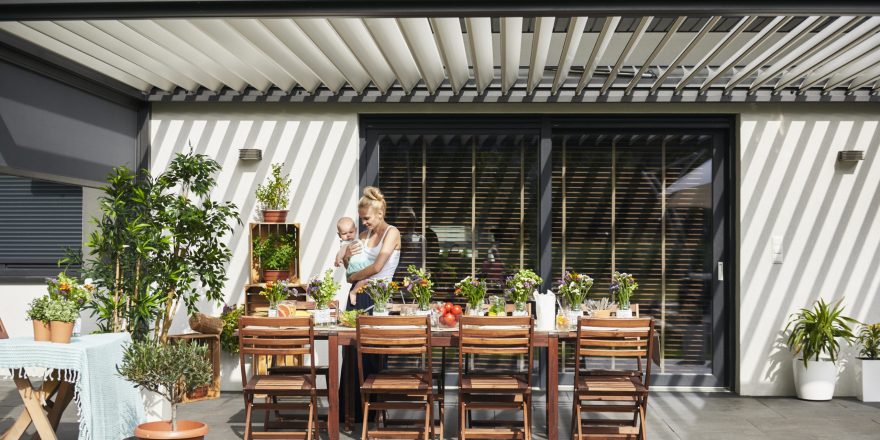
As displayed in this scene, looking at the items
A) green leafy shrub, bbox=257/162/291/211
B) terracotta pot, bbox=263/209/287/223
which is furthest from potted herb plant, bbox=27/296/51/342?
green leafy shrub, bbox=257/162/291/211

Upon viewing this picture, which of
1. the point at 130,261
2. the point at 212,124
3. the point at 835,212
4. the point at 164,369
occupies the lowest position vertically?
the point at 164,369

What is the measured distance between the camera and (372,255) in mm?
6902

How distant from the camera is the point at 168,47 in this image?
6.48m

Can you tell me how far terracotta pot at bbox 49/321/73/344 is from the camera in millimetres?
5164

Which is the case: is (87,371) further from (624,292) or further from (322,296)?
(624,292)

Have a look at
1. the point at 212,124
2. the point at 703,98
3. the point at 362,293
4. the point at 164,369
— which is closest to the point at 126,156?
the point at 212,124

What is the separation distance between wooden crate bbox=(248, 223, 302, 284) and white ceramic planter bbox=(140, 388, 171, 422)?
7.33 feet

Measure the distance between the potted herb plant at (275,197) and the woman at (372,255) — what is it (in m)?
1.44

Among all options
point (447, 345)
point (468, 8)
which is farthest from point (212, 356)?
point (468, 8)

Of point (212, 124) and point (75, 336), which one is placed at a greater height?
point (212, 124)

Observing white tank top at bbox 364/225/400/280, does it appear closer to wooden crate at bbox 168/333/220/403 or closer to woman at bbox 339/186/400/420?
woman at bbox 339/186/400/420

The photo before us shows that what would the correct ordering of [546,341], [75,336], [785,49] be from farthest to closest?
1. [785,49]
2. [546,341]
3. [75,336]

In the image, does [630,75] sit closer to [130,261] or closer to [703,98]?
[703,98]

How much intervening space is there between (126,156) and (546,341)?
465cm
